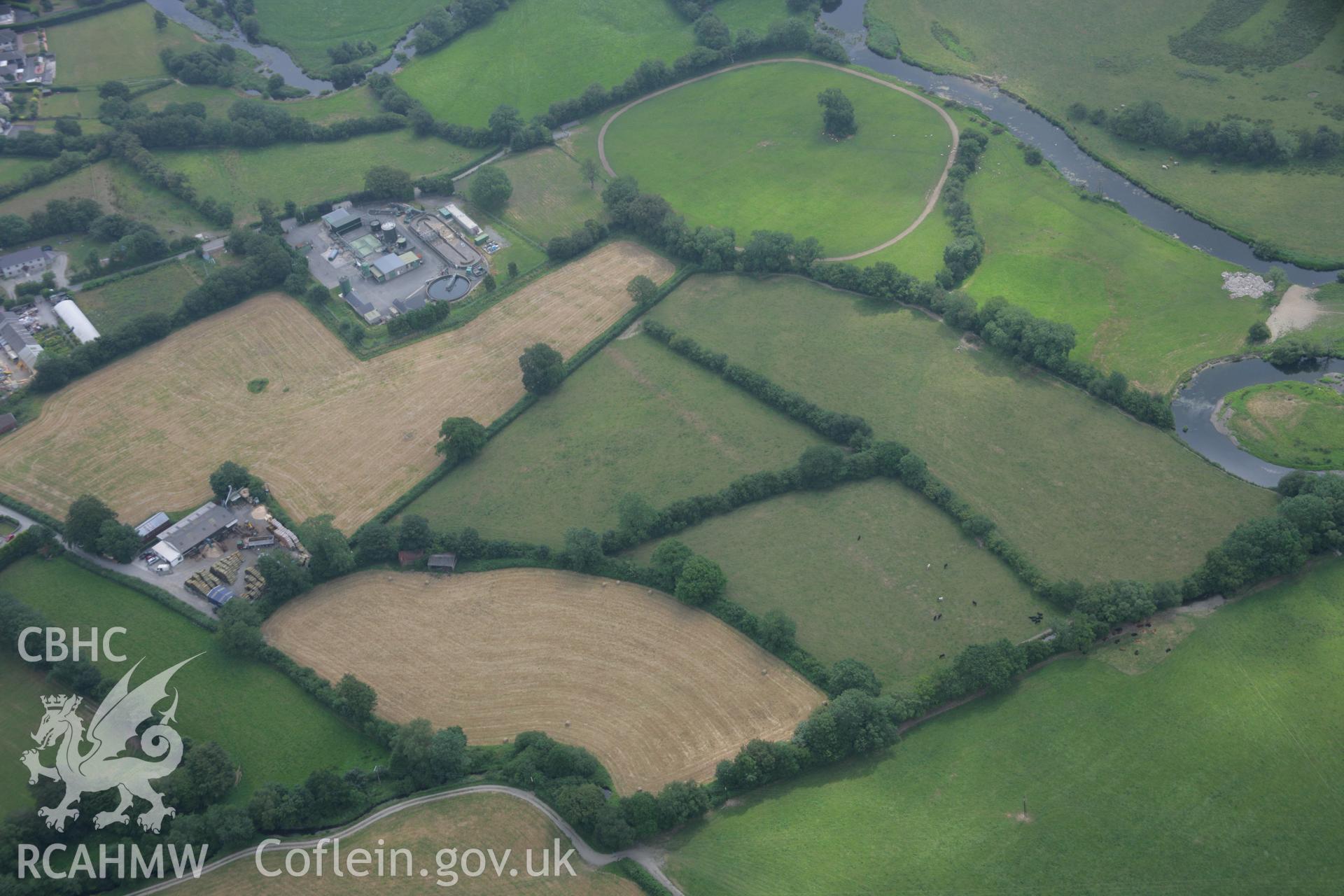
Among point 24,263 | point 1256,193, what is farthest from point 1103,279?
point 24,263

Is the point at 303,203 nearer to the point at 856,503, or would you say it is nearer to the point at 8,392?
the point at 8,392

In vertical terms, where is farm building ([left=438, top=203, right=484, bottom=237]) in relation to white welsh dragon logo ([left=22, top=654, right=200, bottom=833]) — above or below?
above

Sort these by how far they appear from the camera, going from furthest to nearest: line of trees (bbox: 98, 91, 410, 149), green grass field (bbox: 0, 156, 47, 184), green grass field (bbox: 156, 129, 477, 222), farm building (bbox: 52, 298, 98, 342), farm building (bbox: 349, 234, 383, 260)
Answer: line of trees (bbox: 98, 91, 410, 149) < green grass field (bbox: 0, 156, 47, 184) < green grass field (bbox: 156, 129, 477, 222) < farm building (bbox: 349, 234, 383, 260) < farm building (bbox: 52, 298, 98, 342)

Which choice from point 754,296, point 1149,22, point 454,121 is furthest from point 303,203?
point 1149,22

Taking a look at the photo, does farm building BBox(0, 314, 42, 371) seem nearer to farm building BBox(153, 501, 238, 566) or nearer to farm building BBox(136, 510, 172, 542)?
farm building BBox(136, 510, 172, 542)

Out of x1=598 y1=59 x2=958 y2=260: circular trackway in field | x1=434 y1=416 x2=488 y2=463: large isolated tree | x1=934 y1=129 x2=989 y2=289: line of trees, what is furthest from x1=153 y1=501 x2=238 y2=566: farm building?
x1=934 y1=129 x2=989 y2=289: line of trees

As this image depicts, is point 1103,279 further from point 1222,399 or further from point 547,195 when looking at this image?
point 547,195

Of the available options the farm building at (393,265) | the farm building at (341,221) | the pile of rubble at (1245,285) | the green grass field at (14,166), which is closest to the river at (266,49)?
the farm building at (341,221)

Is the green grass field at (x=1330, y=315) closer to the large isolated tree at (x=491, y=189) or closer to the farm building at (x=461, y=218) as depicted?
the large isolated tree at (x=491, y=189)
